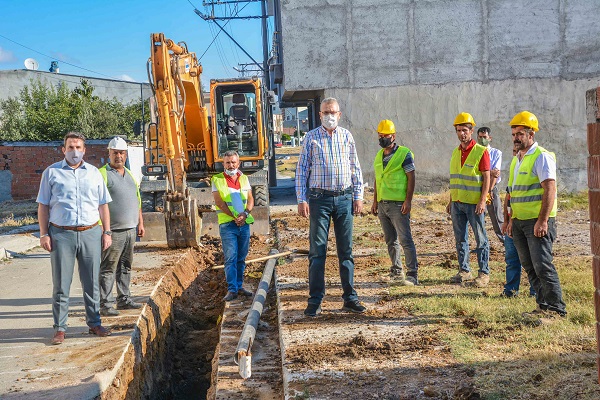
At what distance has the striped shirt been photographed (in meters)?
7.10

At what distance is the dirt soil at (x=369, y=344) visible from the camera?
16.6ft

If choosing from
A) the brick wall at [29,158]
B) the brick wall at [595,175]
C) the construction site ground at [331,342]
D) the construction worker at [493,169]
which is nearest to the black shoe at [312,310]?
the construction site ground at [331,342]

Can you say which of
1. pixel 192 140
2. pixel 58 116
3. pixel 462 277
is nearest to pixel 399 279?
pixel 462 277

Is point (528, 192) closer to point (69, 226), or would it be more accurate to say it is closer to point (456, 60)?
point (69, 226)

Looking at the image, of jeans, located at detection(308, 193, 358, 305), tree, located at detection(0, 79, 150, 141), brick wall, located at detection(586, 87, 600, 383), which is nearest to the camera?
brick wall, located at detection(586, 87, 600, 383)

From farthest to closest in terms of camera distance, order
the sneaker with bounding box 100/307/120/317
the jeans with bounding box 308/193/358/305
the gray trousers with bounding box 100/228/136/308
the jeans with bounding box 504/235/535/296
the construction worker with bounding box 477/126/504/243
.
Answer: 1. the construction worker with bounding box 477/126/504/243
2. the sneaker with bounding box 100/307/120/317
3. the gray trousers with bounding box 100/228/136/308
4. the jeans with bounding box 504/235/535/296
5. the jeans with bounding box 308/193/358/305

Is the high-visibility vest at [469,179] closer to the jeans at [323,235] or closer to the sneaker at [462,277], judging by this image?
the sneaker at [462,277]

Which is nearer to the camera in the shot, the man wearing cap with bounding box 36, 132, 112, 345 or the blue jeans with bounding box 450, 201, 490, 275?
the man wearing cap with bounding box 36, 132, 112, 345

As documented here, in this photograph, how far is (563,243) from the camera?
11.9 meters

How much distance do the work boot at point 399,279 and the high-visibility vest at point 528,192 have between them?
79.2 inches

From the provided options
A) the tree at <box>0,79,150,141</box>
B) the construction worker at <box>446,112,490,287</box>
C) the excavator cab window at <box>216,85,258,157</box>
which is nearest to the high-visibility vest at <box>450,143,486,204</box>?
the construction worker at <box>446,112,490,287</box>

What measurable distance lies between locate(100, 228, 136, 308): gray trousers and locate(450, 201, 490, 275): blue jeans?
12.8 feet

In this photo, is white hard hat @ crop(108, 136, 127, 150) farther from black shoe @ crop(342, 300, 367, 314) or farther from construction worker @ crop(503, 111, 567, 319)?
construction worker @ crop(503, 111, 567, 319)

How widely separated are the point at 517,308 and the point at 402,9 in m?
16.5
